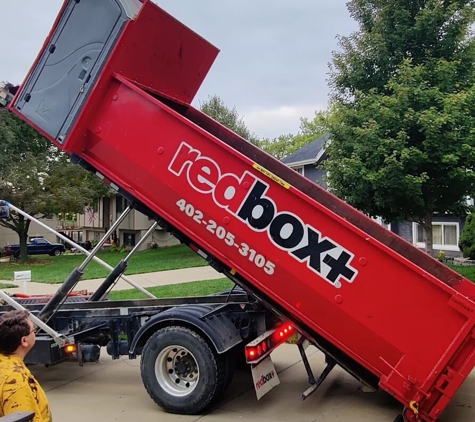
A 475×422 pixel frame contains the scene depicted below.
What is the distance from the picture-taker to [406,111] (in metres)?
11.1

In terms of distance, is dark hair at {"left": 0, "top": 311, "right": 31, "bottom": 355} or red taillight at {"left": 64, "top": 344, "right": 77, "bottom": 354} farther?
red taillight at {"left": 64, "top": 344, "right": 77, "bottom": 354}

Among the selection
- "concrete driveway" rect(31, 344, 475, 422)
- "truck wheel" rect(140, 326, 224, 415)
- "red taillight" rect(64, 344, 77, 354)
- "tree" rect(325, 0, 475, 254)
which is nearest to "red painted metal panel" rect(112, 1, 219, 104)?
"truck wheel" rect(140, 326, 224, 415)

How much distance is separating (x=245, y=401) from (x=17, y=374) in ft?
11.3

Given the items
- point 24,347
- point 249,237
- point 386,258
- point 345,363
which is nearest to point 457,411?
point 345,363

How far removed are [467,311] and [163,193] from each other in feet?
9.08

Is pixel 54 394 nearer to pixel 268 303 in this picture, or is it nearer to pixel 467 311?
pixel 268 303

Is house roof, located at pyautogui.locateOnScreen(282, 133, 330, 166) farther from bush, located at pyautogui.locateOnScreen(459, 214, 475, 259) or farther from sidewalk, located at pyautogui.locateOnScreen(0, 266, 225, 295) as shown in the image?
sidewalk, located at pyautogui.locateOnScreen(0, 266, 225, 295)

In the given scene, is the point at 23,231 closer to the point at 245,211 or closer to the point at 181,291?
the point at 181,291

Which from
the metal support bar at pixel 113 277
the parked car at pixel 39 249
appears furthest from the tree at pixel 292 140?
the metal support bar at pixel 113 277

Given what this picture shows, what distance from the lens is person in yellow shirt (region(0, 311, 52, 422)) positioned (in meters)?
2.38

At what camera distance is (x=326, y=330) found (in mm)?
4398

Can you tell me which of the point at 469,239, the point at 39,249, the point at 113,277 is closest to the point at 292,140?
the point at 39,249

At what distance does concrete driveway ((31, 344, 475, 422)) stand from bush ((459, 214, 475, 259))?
40.1 ft

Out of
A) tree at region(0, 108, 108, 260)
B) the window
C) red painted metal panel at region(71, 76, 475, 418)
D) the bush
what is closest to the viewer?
red painted metal panel at region(71, 76, 475, 418)
